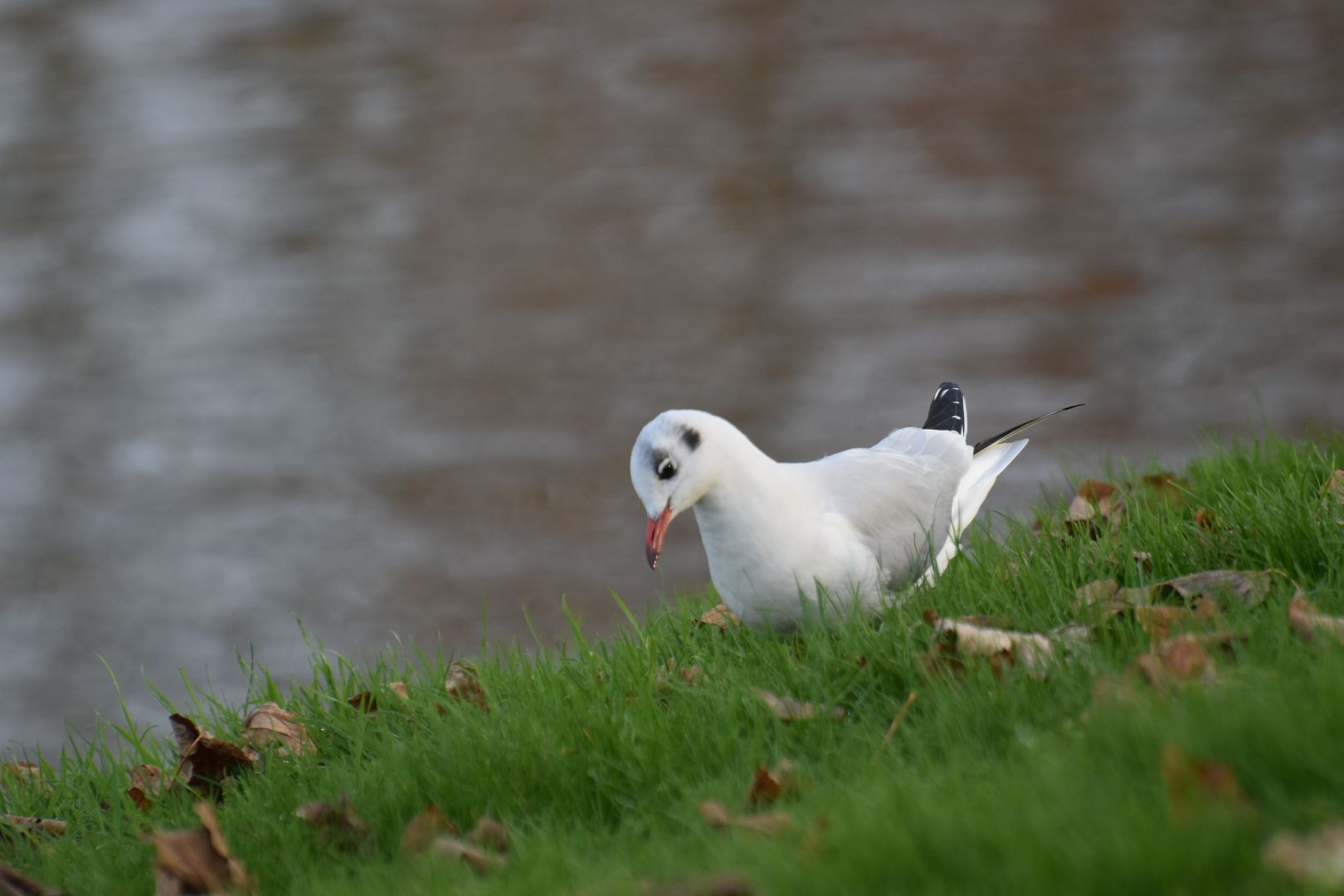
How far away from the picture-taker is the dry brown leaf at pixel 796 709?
3.07m

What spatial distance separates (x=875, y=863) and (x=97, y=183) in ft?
46.3

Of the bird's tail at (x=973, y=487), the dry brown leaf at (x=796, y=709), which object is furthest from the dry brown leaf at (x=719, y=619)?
the dry brown leaf at (x=796, y=709)

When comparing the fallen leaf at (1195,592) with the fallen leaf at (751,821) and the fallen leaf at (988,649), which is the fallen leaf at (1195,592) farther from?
the fallen leaf at (751,821)

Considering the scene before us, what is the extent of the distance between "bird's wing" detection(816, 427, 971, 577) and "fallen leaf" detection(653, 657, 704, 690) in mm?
642

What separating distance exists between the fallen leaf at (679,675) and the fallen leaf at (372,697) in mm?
717

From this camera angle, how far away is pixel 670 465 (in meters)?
3.56

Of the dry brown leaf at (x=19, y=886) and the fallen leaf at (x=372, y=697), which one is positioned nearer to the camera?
the dry brown leaf at (x=19, y=886)

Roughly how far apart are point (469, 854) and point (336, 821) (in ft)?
1.57

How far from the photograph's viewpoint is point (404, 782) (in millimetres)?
3176

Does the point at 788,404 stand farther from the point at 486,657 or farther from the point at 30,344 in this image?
the point at 30,344

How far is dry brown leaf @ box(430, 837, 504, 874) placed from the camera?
8.94 feet

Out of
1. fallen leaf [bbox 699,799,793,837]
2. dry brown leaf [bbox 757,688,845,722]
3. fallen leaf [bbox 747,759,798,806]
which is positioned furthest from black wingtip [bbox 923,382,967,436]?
fallen leaf [bbox 699,799,793,837]

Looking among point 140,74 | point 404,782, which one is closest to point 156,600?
point 404,782

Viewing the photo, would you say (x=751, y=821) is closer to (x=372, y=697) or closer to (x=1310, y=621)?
(x=1310, y=621)
